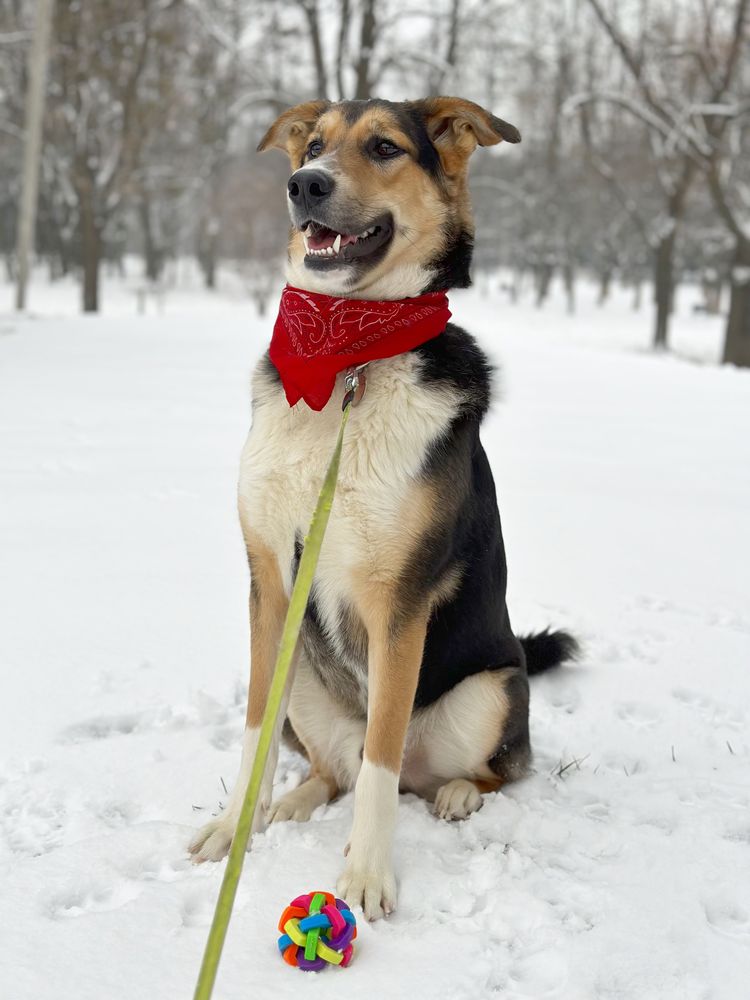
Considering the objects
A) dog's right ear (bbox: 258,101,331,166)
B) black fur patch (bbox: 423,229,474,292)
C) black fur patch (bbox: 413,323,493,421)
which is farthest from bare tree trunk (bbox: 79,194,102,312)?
black fur patch (bbox: 413,323,493,421)

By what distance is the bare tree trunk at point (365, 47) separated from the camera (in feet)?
56.0

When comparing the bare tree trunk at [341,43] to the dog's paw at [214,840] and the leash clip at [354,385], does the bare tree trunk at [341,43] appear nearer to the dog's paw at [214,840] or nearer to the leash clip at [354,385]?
the leash clip at [354,385]

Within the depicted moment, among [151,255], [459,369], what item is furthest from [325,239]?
[151,255]

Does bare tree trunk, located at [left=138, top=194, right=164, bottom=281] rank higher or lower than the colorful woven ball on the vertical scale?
higher

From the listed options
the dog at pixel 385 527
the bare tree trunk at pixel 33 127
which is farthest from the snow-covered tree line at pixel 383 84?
the dog at pixel 385 527

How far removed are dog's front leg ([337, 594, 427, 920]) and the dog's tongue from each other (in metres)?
1.01

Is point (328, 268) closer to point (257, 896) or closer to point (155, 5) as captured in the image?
point (257, 896)

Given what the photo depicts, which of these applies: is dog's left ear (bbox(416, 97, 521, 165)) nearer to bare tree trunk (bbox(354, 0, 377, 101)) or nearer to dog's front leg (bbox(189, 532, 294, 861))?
dog's front leg (bbox(189, 532, 294, 861))

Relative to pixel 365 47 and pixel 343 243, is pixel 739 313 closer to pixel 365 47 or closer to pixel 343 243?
pixel 365 47

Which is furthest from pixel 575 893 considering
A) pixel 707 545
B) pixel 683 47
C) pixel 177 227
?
pixel 177 227

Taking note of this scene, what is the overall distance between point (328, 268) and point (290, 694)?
1315 millimetres

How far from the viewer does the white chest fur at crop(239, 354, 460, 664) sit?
2.32 metres

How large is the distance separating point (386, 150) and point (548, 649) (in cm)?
203

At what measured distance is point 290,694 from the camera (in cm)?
275
